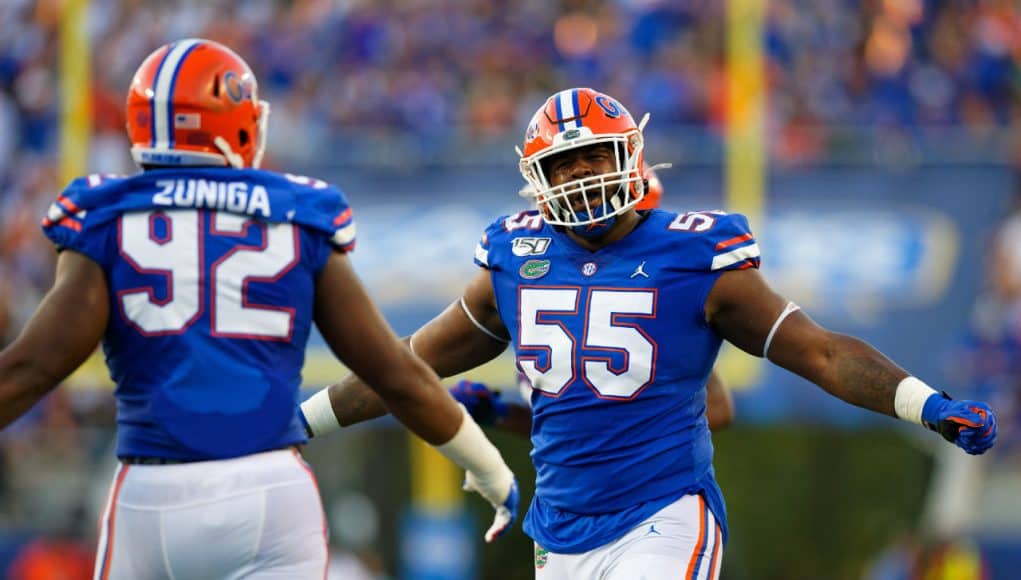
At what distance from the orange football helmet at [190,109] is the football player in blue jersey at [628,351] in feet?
3.88

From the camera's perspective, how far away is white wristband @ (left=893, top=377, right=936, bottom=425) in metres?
3.99

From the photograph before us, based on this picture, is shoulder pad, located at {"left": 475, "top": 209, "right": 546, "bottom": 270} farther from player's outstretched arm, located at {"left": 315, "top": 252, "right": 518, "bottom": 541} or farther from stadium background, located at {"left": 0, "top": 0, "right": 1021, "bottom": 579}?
stadium background, located at {"left": 0, "top": 0, "right": 1021, "bottom": 579}

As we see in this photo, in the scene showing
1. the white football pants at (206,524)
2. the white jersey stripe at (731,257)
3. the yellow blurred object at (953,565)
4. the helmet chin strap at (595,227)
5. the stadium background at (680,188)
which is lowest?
the yellow blurred object at (953,565)

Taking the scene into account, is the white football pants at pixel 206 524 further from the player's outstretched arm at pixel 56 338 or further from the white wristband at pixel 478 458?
the white wristband at pixel 478 458

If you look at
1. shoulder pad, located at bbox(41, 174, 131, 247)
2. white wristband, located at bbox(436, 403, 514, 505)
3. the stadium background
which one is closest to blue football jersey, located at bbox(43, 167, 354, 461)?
shoulder pad, located at bbox(41, 174, 131, 247)

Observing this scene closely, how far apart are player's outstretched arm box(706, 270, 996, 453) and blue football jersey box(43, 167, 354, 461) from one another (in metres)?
1.31

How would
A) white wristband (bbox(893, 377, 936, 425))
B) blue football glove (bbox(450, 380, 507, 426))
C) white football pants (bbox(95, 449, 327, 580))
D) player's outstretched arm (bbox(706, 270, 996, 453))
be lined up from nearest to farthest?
white football pants (bbox(95, 449, 327, 580)) → white wristband (bbox(893, 377, 936, 425)) → player's outstretched arm (bbox(706, 270, 996, 453)) → blue football glove (bbox(450, 380, 507, 426))

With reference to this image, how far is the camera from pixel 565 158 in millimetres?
4453

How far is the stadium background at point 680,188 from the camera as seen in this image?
10570 millimetres

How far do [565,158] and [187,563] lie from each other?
5.77 ft

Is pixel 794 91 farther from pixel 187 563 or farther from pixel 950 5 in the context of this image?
pixel 187 563

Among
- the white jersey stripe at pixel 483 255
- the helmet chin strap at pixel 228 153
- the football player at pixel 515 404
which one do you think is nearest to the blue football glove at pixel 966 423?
the football player at pixel 515 404

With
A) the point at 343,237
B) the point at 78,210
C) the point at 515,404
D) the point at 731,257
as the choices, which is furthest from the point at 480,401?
the point at 78,210

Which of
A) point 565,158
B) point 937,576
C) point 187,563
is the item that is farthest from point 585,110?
point 937,576
